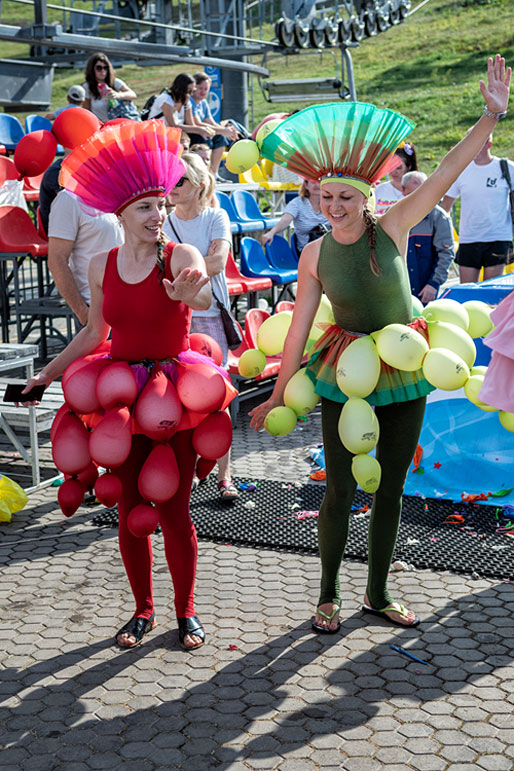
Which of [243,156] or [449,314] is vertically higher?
[243,156]

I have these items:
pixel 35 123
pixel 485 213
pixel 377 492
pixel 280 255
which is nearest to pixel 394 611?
pixel 377 492

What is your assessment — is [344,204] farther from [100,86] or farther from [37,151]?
[100,86]

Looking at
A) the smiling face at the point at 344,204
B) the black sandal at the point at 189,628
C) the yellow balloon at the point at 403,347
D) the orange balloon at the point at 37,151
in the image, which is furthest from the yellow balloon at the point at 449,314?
the orange balloon at the point at 37,151

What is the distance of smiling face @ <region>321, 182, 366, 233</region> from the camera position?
11.5ft

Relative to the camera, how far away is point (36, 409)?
568 centimetres

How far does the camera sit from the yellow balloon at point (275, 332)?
389 cm

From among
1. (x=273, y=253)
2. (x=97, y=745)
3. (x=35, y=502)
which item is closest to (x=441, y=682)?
(x=97, y=745)

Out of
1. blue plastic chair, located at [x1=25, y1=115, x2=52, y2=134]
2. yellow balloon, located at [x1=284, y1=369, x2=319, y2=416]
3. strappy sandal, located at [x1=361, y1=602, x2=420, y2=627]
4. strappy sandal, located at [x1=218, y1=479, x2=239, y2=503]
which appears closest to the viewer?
yellow balloon, located at [x1=284, y1=369, x2=319, y2=416]

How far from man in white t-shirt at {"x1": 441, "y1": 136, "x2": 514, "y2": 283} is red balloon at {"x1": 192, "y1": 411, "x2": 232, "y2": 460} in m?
5.60

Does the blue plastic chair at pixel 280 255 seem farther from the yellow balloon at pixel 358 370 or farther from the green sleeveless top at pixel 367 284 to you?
the yellow balloon at pixel 358 370

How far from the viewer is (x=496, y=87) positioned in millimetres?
3330

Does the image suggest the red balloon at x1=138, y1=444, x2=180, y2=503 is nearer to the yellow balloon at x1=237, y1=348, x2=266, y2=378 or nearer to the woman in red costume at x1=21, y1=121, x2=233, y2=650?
the woman in red costume at x1=21, y1=121, x2=233, y2=650

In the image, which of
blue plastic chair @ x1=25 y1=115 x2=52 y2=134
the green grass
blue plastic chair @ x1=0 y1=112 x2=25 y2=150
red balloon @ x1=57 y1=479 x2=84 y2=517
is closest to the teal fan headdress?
red balloon @ x1=57 y1=479 x2=84 y2=517

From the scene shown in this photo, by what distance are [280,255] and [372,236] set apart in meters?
5.72
